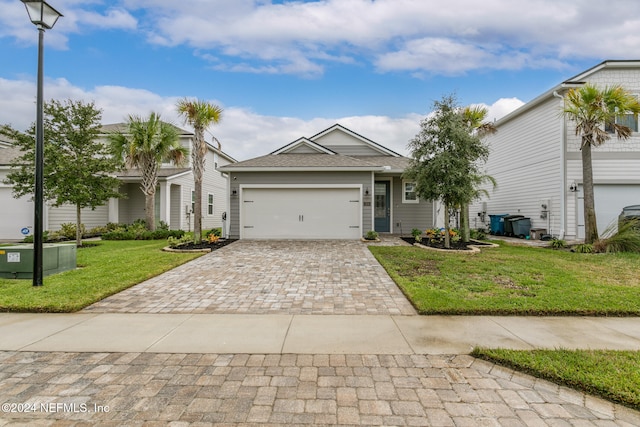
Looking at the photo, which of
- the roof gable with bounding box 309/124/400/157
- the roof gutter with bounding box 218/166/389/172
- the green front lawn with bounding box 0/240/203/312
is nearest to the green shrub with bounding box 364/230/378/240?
the roof gutter with bounding box 218/166/389/172

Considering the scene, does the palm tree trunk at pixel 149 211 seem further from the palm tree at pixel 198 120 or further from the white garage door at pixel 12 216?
the white garage door at pixel 12 216

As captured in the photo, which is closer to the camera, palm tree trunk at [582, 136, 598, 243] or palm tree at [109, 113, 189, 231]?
palm tree trunk at [582, 136, 598, 243]

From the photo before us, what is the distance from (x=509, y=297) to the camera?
495cm

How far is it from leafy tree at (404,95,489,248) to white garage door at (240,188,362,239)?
3.25 m

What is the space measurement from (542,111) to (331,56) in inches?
371

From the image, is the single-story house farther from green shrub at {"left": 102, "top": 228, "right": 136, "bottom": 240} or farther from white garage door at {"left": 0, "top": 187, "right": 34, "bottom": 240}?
green shrub at {"left": 102, "top": 228, "right": 136, "bottom": 240}

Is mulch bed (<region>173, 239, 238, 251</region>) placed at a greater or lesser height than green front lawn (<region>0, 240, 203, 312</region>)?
greater

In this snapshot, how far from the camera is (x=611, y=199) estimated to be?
1223 cm

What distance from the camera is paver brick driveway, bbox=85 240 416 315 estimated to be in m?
4.68

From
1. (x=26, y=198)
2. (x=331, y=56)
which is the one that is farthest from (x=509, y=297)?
(x=26, y=198)

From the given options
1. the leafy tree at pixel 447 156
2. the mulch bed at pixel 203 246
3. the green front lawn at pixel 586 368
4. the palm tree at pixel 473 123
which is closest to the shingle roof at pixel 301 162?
the leafy tree at pixel 447 156

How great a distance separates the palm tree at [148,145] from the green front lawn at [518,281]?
10439mm

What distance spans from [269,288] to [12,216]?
49.4ft

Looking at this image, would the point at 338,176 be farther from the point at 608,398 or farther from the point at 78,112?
the point at 608,398
